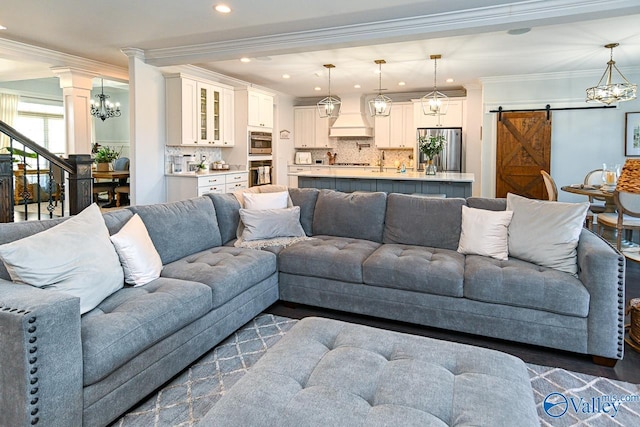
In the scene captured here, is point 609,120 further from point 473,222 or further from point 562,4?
point 473,222

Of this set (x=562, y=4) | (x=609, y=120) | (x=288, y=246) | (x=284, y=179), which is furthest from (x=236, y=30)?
(x=609, y=120)

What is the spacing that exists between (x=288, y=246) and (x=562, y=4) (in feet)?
10.2

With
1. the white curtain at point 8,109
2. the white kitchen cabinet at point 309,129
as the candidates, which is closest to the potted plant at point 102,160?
the white curtain at point 8,109

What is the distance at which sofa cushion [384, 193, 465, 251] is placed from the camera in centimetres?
344

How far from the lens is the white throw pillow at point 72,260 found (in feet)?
6.35

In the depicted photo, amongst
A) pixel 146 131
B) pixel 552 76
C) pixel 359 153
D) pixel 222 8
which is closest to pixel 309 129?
pixel 359 153

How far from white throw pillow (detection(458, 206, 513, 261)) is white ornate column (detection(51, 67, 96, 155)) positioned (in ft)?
19.8

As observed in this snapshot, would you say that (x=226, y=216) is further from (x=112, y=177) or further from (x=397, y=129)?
(x=397, y=129)

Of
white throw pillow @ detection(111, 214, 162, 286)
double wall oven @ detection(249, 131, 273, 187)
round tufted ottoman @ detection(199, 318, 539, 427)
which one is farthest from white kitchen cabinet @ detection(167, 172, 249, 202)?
round tufted ottoman @ detection(199, 318, 539, 427)

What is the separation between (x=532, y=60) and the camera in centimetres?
617

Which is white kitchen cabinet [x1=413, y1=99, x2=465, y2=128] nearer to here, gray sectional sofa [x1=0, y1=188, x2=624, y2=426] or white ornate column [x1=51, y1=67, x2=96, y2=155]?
gray sectional sofa [x1=0, y1=188, x2=624, y2=426]

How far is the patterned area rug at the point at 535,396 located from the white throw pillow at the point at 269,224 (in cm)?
111

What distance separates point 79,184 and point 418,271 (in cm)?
316

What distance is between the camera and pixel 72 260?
6.82 ft
